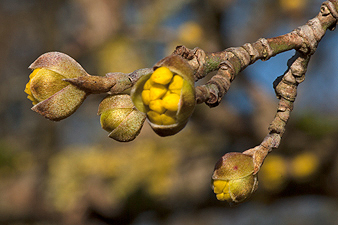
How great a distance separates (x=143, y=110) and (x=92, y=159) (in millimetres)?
3430

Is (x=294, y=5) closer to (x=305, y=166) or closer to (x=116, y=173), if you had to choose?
(x=305, y=166)

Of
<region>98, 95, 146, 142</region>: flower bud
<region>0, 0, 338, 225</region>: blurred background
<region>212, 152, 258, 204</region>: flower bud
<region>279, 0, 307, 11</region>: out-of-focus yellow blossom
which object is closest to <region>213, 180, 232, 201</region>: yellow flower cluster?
<region>212, 152, 258, 204</region>: flower bud

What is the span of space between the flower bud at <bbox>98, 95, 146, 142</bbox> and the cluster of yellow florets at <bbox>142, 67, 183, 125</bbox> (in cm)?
22

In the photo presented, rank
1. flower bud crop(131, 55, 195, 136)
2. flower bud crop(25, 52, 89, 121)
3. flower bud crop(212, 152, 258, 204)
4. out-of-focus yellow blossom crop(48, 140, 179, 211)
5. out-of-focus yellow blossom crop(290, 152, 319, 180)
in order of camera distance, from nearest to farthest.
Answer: flower bud crop(131, 55, 195, 136), flower bud crop(25, 52, 89, 121), flower bud crop(212, 152, 258, 204), out-of-focus yellow blossom crop(290, 152, 319, 180), out-of-focus yellow blossom crop(48, 140, 179, 211)

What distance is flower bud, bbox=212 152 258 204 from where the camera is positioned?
4.37 feet

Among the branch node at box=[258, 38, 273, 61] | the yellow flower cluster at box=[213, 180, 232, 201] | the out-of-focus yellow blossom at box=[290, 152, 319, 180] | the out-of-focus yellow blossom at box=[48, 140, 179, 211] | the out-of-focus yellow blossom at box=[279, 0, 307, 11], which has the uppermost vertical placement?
the out-of-focus yellow blossom at box=[279, 0, 307, 11]

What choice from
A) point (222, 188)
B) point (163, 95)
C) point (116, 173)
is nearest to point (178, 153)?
point (116, 173)

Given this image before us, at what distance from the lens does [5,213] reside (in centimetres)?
431

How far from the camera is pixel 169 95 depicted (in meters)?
1.02

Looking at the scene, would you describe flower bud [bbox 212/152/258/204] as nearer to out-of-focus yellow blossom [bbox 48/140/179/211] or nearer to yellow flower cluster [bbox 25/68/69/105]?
yellow flower cluster [bbox 25/68/69/105]

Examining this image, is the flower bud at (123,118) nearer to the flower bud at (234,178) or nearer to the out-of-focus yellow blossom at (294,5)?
the flower bud at (234,178)

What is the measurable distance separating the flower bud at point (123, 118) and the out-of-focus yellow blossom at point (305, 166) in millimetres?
2596

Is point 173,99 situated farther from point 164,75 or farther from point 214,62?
point 214,62

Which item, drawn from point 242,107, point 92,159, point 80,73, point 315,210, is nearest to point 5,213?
point 92,159
